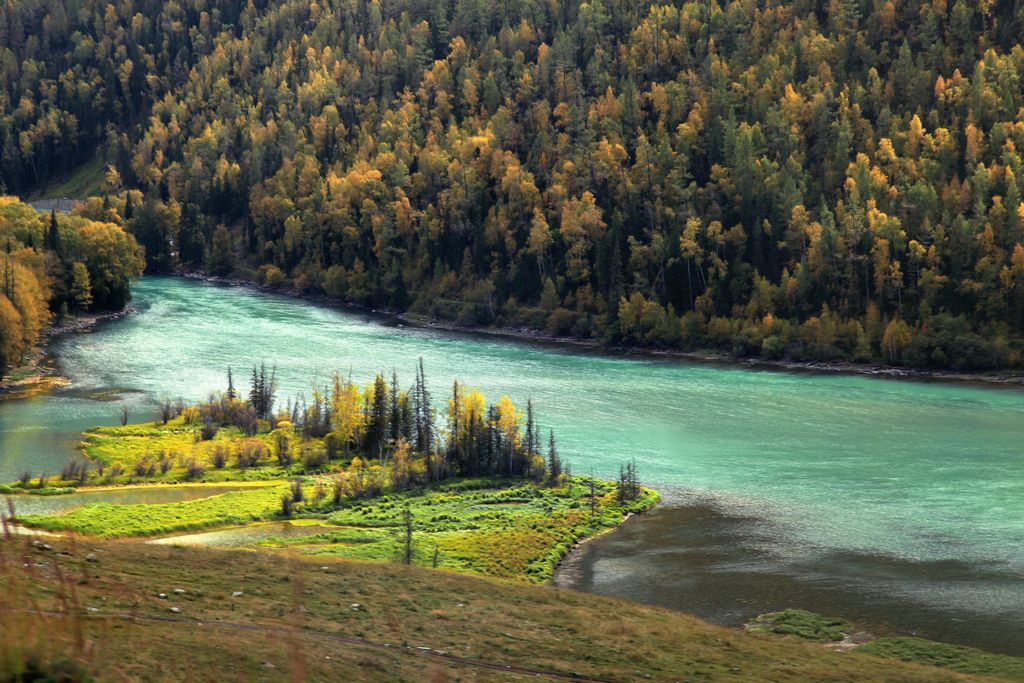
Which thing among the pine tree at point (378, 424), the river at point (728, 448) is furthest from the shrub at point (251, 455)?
the river at point (728, 448)

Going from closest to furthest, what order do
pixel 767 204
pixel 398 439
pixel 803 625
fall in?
pixel 803 625, pixel 398 439, pixel 767 204

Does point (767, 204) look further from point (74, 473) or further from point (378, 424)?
point (74, 473)

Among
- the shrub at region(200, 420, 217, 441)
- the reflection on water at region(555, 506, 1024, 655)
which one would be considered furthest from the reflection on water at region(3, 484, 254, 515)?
the reflection on water at region(555, 506, 1024, 655)

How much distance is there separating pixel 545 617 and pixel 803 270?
11143 cm

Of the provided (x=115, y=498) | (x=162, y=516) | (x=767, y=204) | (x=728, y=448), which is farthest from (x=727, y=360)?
(x=162, y=516)

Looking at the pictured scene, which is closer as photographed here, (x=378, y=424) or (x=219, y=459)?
(x=219, y=459)

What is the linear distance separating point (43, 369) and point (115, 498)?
5653cm

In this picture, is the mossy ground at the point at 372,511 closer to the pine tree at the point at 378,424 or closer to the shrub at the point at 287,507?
the shrub at the point at 287,507

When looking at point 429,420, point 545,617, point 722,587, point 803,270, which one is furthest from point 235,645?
point 803,270

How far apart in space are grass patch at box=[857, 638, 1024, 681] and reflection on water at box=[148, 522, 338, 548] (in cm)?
3328

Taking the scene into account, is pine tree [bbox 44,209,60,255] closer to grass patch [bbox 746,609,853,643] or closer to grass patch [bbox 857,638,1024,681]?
grass patch [bbox 746,609,853,643]

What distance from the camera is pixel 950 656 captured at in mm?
49750

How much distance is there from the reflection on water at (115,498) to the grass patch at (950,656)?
46149 millimetres

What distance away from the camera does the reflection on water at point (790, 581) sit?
182 ft
